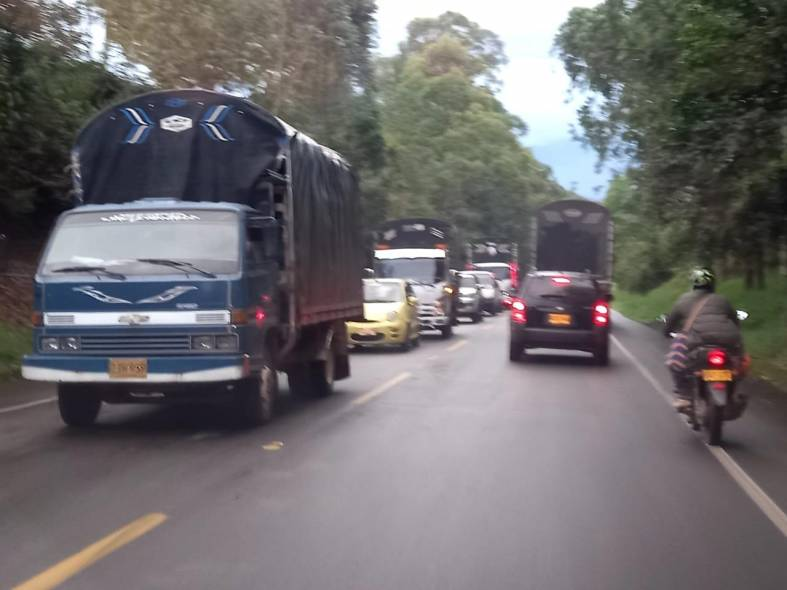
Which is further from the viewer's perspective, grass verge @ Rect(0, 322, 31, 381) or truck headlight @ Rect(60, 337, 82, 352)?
grass verge @ Rect(0, 322, 31, 381)

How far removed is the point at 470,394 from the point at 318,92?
659 inches

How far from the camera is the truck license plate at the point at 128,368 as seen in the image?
34.4ft

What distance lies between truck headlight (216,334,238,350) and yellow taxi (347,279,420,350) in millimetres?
11990

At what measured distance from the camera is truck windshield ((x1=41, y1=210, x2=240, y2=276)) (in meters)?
10.9

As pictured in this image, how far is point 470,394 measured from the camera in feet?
50.0

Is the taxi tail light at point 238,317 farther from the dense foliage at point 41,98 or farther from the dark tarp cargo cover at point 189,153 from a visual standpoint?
the dense foliage at point 41,98

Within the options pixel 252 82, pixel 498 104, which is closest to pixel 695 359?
pixel 252 82

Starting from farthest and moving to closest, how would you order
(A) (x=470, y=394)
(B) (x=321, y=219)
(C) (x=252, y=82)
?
(C) (x=252, y=82), (A) (x=470, y=394), (B) (x=321, y=219)

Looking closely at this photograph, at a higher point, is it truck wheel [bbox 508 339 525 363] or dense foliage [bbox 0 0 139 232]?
dense foliage [bbox 0 0 139 232]

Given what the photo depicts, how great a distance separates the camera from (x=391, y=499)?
7988mm

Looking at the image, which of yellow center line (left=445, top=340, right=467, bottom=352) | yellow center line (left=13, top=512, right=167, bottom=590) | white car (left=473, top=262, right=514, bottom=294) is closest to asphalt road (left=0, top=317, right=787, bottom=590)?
yellow center line (left=13, top=512, right=167, bottom=590)

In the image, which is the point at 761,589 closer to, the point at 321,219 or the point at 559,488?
the point at 559,488

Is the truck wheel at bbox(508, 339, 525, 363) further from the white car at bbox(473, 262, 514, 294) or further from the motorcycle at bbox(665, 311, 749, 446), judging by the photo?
the white car at bbox(473, 262, 514, 294)

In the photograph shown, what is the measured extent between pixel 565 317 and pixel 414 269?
11.4m
